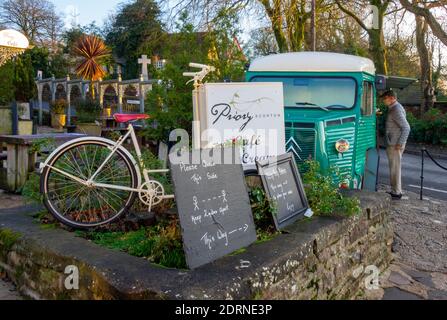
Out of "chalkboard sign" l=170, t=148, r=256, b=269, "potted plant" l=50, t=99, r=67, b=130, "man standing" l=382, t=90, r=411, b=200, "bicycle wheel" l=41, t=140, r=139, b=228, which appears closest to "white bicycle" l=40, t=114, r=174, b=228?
"bicycle wheel" l=41, t=140, r=139, b=228

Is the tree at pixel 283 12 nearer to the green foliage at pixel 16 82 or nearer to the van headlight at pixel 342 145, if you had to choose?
the green foliage at pixel 16 82

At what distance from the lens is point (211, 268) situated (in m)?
2.76

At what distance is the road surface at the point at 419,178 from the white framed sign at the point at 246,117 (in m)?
5.37

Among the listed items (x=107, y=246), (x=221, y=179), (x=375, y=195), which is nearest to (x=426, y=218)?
(x=375, y=195)

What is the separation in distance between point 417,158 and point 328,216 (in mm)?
13236

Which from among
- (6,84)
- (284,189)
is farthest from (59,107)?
(284,189)

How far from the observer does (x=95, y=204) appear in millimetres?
4031

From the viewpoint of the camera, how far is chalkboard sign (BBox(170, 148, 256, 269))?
288 cm

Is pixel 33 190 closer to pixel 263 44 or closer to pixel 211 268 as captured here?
pixel 211 268

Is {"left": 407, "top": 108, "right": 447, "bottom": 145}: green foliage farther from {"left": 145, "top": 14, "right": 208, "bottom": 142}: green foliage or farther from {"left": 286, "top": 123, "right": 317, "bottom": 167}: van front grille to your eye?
{"left": 145, "top": 14, "right": 208, "bottom": 142}: green foliage

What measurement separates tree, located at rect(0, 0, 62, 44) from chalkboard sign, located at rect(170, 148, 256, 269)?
38103 mm

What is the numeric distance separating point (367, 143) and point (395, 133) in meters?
0.93

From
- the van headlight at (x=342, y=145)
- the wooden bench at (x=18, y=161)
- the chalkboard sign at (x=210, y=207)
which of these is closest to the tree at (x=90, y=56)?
the wooden bench at (x=18, y=161)
